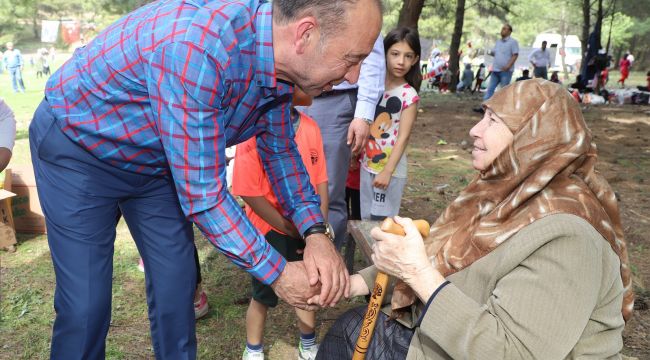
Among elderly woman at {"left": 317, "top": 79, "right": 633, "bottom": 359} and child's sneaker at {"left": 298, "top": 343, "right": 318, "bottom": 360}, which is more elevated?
elderly woman at {"left": 317, "top": 79, "right": 633, "bottom": 359}

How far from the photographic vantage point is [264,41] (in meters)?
1.74

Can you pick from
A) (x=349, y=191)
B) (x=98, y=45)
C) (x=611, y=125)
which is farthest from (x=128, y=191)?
(x=611, y=125)

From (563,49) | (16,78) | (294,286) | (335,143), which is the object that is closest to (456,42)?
(16,78)

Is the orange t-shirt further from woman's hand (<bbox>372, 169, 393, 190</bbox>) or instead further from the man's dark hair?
the man's dark hair

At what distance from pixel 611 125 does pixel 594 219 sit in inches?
463

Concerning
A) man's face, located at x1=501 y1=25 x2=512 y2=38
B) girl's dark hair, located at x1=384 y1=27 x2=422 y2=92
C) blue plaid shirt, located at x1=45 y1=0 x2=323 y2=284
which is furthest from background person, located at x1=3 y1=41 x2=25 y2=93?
blue plaid shirt, located at x1=45 y1=0 x2=323 y2=284

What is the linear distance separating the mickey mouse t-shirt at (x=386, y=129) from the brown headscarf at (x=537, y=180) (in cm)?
213

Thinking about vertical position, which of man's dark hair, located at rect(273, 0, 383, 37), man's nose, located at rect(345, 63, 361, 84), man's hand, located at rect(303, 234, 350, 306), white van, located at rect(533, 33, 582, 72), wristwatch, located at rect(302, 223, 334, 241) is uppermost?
man's dark hair, located at rect(273, 0, 383, 37)

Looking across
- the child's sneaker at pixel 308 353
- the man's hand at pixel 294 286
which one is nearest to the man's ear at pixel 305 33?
the man's hand at pixel 294 286

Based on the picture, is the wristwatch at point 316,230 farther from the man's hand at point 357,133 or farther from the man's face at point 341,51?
the man's hand at point 357,133

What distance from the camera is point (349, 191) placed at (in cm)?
470

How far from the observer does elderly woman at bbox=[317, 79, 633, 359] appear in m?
1.61

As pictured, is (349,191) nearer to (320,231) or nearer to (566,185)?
(320,231)

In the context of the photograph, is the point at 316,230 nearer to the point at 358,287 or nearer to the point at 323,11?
the point at 358,287
